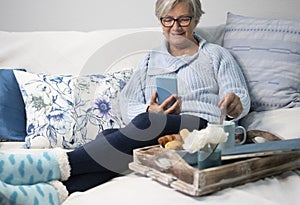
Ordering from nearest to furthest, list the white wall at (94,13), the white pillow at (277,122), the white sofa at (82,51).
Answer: the white pillow at (277,122), the white sofa at (82,51), the white wall at (94,13)

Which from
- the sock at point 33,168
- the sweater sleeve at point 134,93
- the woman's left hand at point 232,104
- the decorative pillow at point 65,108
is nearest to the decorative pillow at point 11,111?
the decorative pillow at point 65,108

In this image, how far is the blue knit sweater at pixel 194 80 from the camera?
167 cm

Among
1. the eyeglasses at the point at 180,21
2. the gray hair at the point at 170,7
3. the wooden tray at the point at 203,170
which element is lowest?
the wooden tray at the point at 203,170

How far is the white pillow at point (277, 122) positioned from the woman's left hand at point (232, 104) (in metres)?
0.09

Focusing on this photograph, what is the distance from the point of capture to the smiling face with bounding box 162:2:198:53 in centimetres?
172

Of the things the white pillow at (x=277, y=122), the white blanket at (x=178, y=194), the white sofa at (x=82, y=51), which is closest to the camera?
the white blanket at (x=178, y=194)

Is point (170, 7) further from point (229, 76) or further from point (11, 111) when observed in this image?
point (11, 111)

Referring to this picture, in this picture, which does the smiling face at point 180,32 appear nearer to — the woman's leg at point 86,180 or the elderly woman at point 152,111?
the elderly woman at point 152,111

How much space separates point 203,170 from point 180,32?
2.58 ft

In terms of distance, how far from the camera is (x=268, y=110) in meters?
1.73

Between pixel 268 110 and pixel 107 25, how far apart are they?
93cm

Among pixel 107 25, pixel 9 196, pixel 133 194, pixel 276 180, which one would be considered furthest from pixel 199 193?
pixel 107 25

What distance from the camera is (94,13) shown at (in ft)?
7.38

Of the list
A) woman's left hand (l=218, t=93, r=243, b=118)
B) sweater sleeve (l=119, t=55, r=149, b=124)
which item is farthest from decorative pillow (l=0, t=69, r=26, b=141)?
woman's left hand (l=218, t=93, r=243, b=118)
